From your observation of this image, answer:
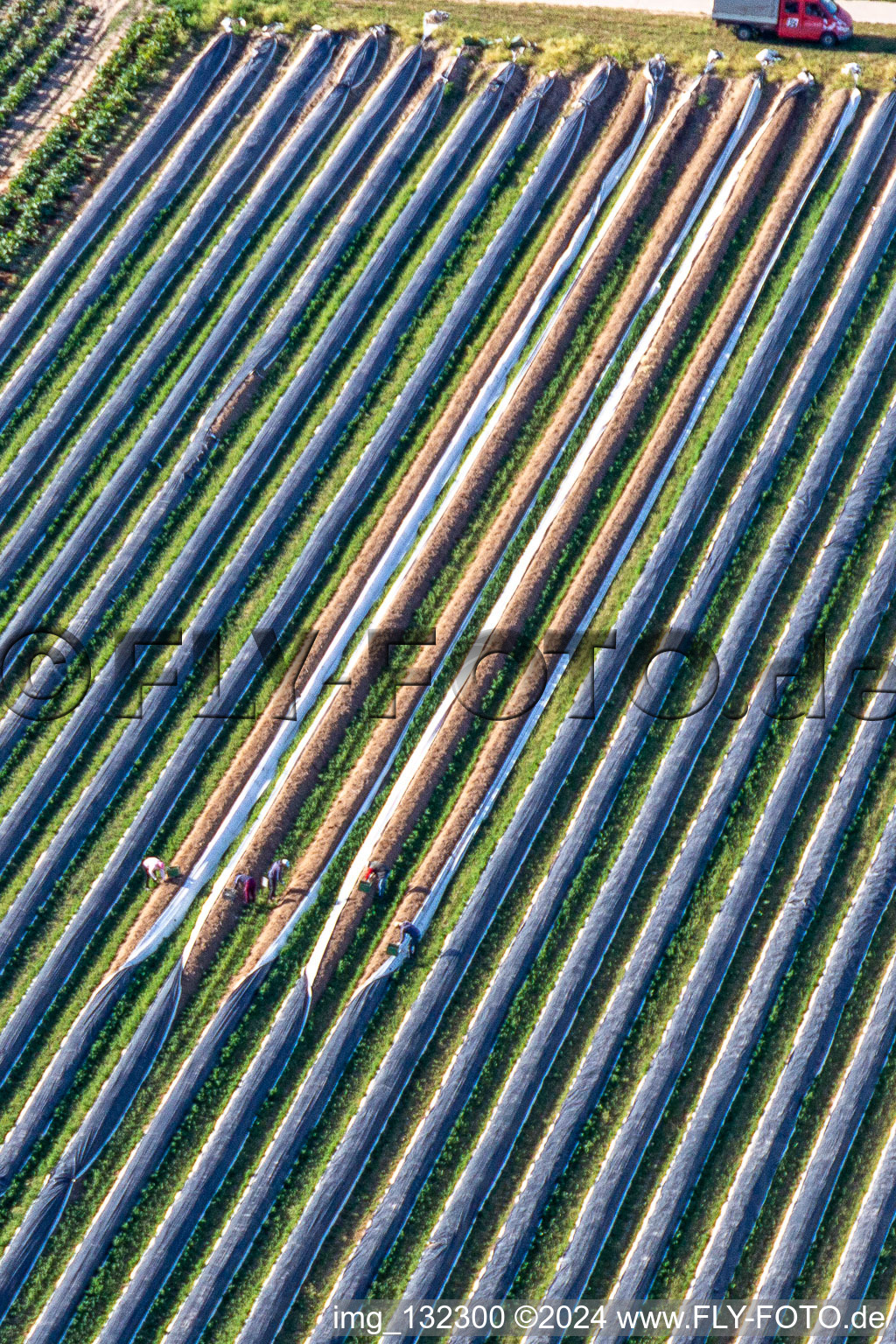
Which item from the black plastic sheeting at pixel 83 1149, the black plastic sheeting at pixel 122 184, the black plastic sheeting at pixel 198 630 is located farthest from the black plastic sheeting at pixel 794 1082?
the black plastic sheeting at pixel 122 184

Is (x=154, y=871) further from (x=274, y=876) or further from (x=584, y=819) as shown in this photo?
(x=584, y=819)

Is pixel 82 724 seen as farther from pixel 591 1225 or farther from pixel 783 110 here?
pixel 783 110

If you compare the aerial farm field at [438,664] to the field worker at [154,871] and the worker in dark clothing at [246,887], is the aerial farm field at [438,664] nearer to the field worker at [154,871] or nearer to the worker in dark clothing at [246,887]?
the field worker at [154,871]

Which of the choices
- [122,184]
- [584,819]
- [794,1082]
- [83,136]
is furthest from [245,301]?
[794,1082]

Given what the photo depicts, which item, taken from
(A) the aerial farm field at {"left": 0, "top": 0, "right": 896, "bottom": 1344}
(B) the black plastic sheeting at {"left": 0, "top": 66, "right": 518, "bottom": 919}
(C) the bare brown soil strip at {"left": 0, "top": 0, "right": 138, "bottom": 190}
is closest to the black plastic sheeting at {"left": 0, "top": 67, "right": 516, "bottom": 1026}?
(B) the black plastic sheeting at {"left": 0, "top": 66, "right": 518, "bottom": 919}

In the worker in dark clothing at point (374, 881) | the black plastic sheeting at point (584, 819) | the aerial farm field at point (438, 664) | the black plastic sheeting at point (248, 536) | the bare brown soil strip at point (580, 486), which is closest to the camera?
the black plastic sheeting at point (584, 819)

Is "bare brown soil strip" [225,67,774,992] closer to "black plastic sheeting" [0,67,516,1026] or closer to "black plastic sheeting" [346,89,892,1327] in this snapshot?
"black plastic sheeting" [0,67,516,1026]

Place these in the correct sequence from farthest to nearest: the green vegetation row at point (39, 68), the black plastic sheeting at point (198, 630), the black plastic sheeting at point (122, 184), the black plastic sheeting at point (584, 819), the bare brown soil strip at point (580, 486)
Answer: the green vegetation row at point (39, 68), the black plastic sheeting at point (122, 184), the bare brown soil strip at point (580, 486), the black plastic sheeting at point (198, 630), the black plastic sheeting at point (584, 819)

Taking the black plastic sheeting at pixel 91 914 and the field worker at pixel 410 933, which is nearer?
the field worker at pixel 410 933
